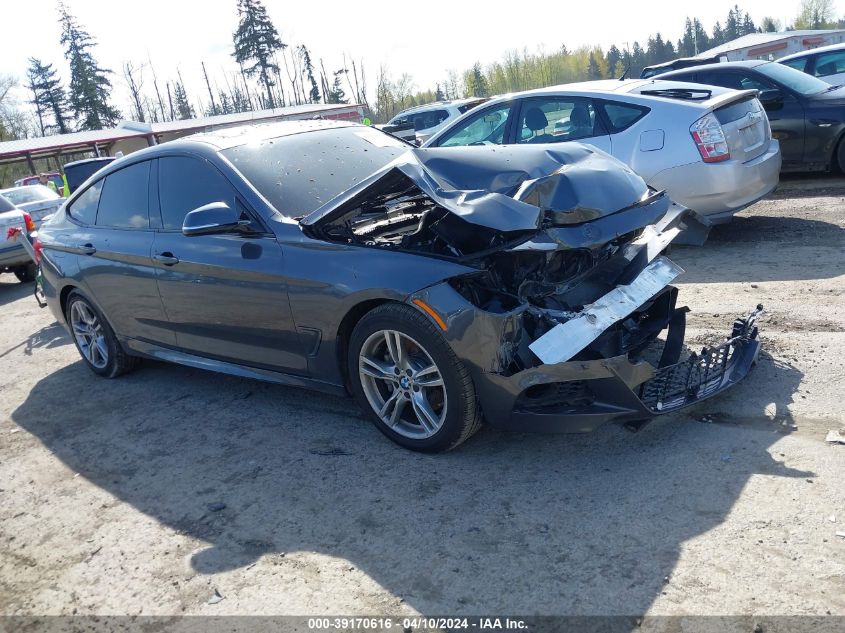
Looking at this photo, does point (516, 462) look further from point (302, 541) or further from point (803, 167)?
point (803, 167)

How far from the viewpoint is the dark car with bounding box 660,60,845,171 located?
9.49 meters

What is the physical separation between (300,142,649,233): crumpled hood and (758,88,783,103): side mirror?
6220 millimetres

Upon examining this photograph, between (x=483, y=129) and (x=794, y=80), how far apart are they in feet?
15.7

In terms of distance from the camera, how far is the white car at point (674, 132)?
6941mm

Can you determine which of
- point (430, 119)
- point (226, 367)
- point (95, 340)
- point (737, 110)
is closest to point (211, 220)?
point (226, 367)

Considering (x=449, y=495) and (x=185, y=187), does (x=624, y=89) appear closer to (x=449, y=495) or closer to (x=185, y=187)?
(x=185, y=187)

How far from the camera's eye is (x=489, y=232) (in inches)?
151

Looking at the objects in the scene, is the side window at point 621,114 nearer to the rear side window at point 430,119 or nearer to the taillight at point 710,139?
the taillight at point 710,139

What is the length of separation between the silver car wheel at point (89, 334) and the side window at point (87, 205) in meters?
0.73

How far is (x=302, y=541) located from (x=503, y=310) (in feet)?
4.80

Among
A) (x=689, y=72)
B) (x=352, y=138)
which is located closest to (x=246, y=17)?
(x=689, y=72)

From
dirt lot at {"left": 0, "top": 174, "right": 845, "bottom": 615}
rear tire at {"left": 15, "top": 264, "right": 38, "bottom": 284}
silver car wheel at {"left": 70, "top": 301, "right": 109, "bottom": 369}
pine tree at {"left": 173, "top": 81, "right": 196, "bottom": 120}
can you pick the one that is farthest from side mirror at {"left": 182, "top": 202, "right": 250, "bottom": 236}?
pine tree at {"left": 173, "top": 81, "right": 196, "bottom": 120}

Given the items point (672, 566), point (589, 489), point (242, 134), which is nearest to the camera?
point (672, 566)

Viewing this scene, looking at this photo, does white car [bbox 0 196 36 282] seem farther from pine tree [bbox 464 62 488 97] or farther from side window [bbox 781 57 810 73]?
pine tree [bbox 464 62 488 97]
